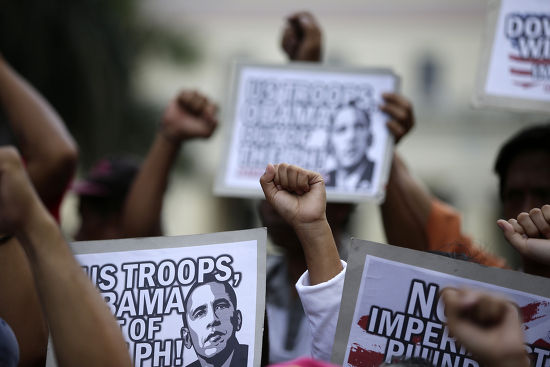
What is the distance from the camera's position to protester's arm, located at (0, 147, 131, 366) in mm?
1489

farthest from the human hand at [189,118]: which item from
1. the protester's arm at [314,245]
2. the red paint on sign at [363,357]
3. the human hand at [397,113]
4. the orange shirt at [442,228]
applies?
the red paint on sign at [363,357]

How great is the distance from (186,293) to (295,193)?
376 mm

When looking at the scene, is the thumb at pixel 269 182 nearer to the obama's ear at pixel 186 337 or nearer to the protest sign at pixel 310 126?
the obama's ear at pixel 186 337

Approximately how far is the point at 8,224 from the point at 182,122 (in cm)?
157

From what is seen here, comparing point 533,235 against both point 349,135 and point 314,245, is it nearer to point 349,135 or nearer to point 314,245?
point 314,245

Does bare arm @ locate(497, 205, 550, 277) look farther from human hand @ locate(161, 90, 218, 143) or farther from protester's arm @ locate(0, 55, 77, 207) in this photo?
protester's arm @ locate(0, 55, 77, 207)

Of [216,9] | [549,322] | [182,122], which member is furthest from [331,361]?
[216,9]

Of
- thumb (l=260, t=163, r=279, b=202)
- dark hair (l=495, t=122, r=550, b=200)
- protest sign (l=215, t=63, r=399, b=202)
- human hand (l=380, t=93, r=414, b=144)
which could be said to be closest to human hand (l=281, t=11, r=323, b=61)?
Answer: protest sign (l=215, t=63, r=399, b=202)

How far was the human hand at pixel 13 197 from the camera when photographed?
1.48 m

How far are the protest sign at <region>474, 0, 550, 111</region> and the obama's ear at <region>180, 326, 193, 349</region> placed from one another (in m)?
1.38

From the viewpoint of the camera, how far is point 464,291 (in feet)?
4.41

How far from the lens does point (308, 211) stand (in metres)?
1.82

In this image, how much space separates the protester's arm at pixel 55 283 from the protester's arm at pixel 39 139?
1.18 meters

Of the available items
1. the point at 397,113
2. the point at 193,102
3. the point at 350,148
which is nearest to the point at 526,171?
the point at 397,113
